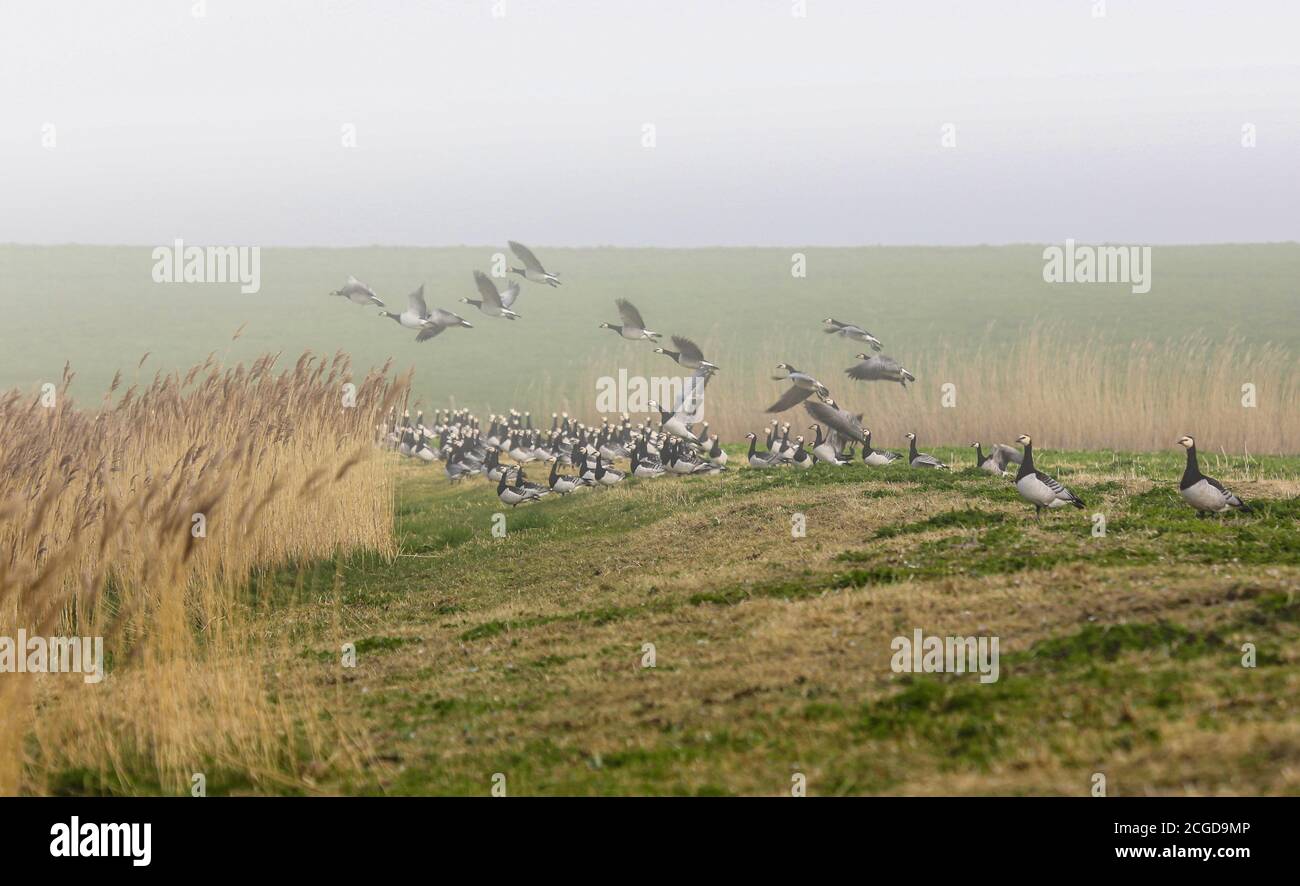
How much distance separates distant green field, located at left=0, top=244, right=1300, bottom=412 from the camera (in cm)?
5541

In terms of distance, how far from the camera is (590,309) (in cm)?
7144

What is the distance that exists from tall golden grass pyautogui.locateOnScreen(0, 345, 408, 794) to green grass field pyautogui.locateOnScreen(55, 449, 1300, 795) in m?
0.34

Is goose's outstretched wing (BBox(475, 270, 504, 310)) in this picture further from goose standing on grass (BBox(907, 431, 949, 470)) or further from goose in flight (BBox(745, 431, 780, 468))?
goose standing on grass (BBox(907, 431, 949, 470))

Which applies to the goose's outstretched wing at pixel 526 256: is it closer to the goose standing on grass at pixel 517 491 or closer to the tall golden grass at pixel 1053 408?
the goose standing on grass at pixel 517 491

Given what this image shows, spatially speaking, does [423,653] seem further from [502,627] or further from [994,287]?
[994,287]

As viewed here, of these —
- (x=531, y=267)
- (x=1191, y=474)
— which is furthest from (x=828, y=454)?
(x=1191, y=474)

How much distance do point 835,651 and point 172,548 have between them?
5.47m

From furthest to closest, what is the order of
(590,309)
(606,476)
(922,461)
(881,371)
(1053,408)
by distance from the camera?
1. (590,309)
2. (1053,408)
3. (606,476)
4. (881,371)
5. (922,461)

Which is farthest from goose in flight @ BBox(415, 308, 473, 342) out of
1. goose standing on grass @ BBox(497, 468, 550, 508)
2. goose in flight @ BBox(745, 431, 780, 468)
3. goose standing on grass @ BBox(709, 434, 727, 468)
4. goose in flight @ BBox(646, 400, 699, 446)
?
goose in flight @ BBox(745, 431, 780, 468)

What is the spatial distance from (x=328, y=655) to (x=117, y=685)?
2.70 meters

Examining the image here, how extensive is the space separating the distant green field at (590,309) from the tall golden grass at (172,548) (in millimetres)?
21419

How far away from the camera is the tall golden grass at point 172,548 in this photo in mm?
8555

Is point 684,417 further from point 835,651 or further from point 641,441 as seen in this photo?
point 835,651

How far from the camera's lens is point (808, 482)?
735 inches
